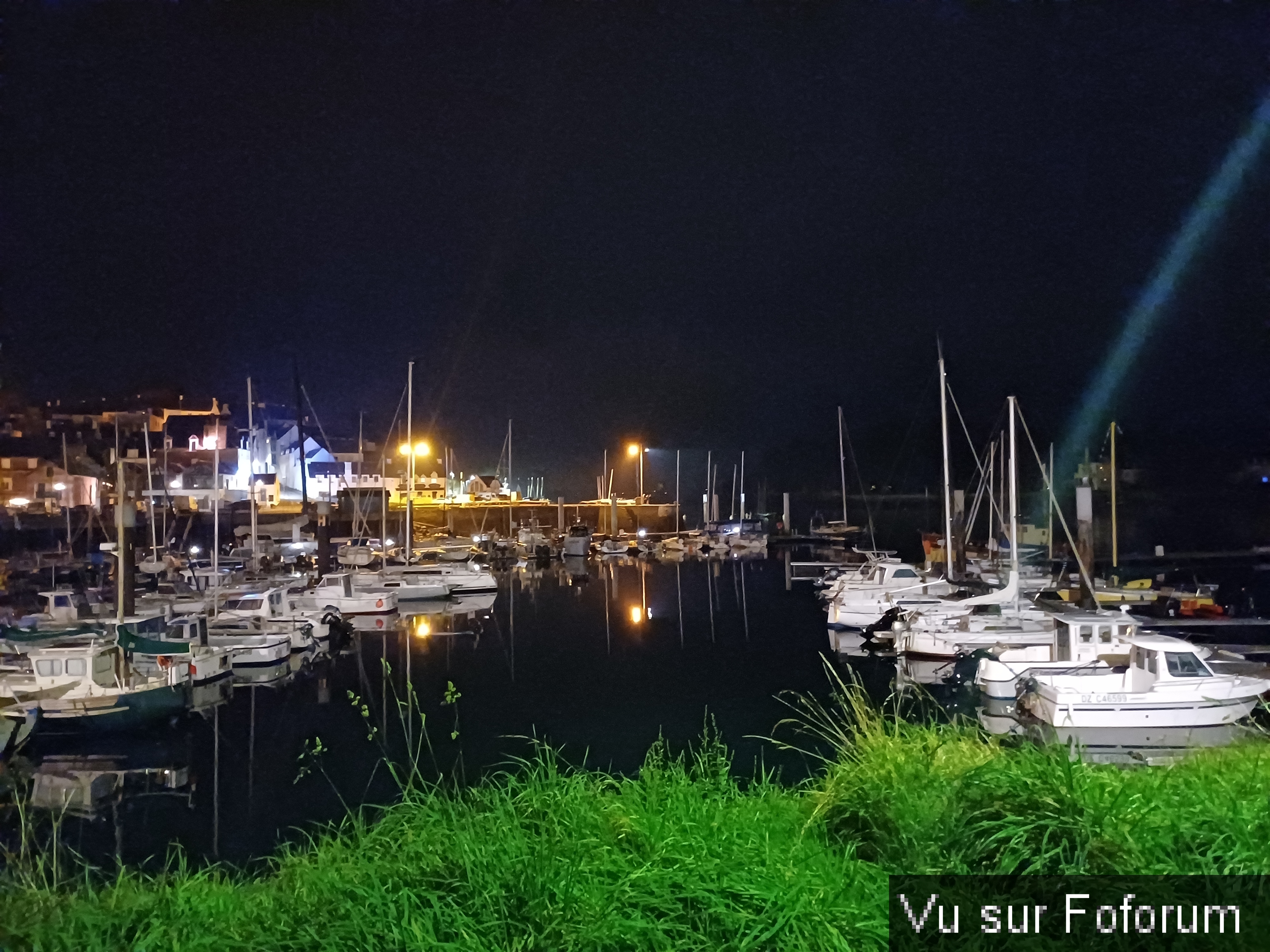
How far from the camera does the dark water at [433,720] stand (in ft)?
30.9

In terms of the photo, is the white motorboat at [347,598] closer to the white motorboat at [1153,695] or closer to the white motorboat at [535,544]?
the white motorboat at [1153,695]

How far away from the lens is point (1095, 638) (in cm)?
1253

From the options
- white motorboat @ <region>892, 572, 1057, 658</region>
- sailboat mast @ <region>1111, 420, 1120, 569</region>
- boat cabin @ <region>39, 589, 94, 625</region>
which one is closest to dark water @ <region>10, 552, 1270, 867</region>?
white motorboat @ <region>892, 572, 1057, 658</region>

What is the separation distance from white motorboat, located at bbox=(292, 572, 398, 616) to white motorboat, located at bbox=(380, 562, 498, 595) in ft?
11.3

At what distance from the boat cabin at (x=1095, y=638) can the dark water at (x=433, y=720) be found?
3951mm

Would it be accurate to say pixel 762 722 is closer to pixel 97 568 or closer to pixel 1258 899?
pixel 1258 899

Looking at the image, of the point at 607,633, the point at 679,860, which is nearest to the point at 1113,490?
the point at 607,633

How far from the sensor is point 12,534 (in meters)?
33.4

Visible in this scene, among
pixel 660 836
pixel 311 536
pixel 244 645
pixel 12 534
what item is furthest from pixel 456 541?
pixel 660 836

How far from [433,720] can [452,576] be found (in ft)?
57.7

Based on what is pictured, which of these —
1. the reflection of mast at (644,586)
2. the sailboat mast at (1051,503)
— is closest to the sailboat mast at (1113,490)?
the sailboat mast at (1051,503)

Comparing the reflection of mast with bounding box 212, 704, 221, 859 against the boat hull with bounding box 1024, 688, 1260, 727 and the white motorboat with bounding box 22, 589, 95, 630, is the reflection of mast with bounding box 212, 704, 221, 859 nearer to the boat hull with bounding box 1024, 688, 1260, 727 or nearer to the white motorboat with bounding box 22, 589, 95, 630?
the white motorboat with bounding box 22, 589, 95, 630

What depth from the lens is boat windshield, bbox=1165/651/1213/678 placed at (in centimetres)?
1059

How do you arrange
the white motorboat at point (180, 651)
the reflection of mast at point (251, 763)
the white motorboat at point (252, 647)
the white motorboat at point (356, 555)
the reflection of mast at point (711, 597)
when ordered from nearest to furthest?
the reflection of mast at point (251, 763), the white motorboat at point (180, 651), the white motorboat at point (252, 647), the reflection of mast at point (711, 597), the white motorboat at point (356, 555)
